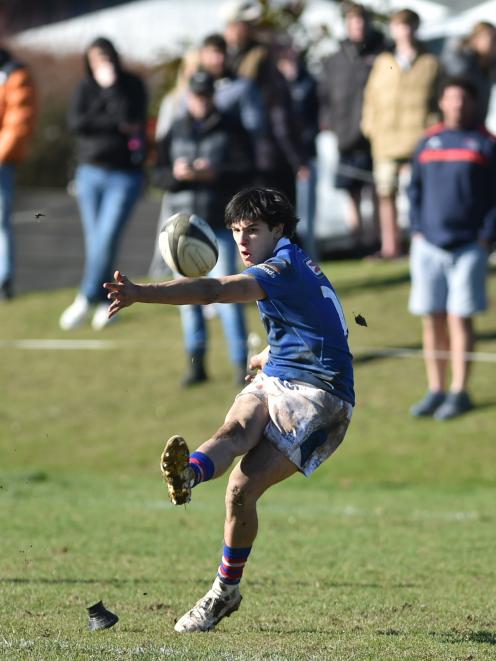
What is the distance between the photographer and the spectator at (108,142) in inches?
519

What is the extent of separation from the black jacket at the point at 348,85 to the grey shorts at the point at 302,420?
8.99 m

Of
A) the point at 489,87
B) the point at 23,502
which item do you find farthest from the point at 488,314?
the point at 23,502

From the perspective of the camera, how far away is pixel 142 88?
13.3 metres

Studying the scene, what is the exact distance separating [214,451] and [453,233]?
227 inches

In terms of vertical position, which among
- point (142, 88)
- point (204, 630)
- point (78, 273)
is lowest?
point (78, 273)

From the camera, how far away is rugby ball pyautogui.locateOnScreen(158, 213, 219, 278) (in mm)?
5613

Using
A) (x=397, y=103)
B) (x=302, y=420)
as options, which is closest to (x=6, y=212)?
(x=397, y=103)

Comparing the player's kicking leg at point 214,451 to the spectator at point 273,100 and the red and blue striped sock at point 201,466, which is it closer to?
the red and blue striped sock at point 201,466

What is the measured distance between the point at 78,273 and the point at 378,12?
4.95 metres

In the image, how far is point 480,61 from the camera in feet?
44.2

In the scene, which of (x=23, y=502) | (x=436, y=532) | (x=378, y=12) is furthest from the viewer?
(x=378, y=12)

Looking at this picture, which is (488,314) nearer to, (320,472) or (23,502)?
(320,472)

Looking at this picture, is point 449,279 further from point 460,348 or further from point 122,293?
point 122,293

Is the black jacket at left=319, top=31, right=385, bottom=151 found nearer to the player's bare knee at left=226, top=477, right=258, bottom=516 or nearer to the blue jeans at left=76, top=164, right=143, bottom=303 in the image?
the blue jeans at left=76, top=164, right=143, bottom=303
